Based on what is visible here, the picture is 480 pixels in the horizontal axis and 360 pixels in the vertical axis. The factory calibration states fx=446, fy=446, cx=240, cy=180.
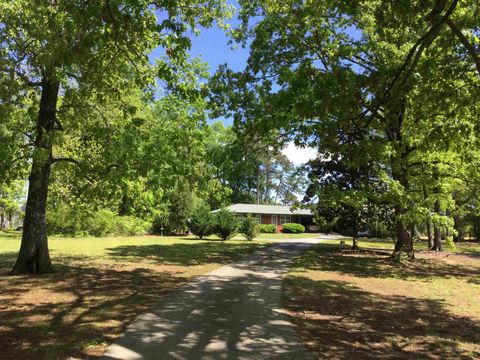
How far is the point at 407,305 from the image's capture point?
10.9m

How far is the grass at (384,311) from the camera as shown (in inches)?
273

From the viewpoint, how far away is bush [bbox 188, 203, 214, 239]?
31625 millimetres

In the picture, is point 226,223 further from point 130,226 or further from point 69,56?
point 69,56

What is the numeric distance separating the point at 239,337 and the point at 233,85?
28.6 feet

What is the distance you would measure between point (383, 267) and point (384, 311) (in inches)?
362

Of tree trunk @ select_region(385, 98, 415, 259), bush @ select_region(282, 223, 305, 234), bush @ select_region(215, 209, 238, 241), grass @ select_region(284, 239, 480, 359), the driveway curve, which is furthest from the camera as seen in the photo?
bush @ select_region(282, 223, 305, 234)

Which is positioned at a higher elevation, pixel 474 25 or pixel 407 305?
pixel 474 25

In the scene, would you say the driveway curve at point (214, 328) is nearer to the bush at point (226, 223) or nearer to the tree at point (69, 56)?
the tree at point (69, 56)

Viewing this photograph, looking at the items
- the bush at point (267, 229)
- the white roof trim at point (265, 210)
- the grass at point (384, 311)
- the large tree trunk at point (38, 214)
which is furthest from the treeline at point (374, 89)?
the white roof trim at point (265, 210)

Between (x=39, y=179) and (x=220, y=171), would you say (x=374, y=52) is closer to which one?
(x=220, y=171)

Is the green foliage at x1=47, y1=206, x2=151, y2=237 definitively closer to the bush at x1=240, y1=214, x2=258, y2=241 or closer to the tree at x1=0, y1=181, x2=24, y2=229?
the tree at x1=0, y1=181, x2=24, y2=229

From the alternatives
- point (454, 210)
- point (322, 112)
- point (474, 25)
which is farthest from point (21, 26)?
point (454, 210)

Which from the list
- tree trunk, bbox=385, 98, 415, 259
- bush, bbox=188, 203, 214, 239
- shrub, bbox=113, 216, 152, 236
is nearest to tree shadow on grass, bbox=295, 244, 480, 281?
tree trunk, bbox=385, 98, 415, 259

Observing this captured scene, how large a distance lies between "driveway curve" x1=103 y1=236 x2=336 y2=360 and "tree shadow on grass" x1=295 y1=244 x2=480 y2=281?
6518mm
